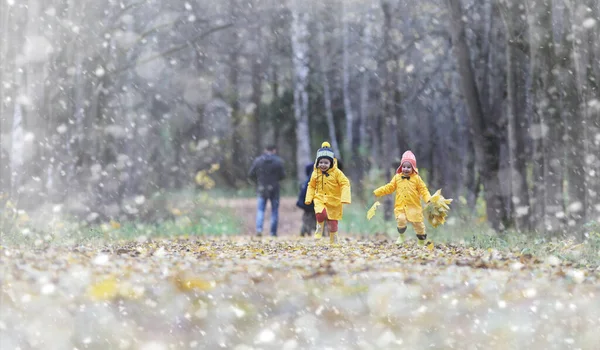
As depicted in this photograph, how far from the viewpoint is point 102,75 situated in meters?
20.1

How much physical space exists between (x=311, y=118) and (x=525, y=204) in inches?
1018

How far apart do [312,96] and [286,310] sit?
109 ft

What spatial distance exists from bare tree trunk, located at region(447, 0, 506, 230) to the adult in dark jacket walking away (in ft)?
15.8

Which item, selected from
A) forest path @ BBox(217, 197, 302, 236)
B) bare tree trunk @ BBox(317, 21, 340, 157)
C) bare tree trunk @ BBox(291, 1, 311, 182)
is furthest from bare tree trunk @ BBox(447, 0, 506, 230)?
bare tree trunk @ BBox(317, 21, 340, 157)

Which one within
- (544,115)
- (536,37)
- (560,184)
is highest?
(536,37)

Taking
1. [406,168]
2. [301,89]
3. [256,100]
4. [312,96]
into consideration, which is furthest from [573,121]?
[256,100]

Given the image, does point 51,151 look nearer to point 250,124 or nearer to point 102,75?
point 102,75

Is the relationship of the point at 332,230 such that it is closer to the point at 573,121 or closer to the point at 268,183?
the point at 573,121

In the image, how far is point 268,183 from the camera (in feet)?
63.0

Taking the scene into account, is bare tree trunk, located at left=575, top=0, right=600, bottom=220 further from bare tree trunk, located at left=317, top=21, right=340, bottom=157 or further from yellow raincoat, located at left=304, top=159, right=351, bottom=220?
bare tree trunk, located at left=317, top=21, right=340, bottom=157

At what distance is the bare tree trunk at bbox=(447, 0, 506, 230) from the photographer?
1631cm

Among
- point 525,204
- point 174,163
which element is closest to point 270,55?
point 174,163

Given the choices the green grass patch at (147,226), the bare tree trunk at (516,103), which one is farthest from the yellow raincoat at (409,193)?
the green grass patch at (147,226)

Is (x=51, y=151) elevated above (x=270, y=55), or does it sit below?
below
